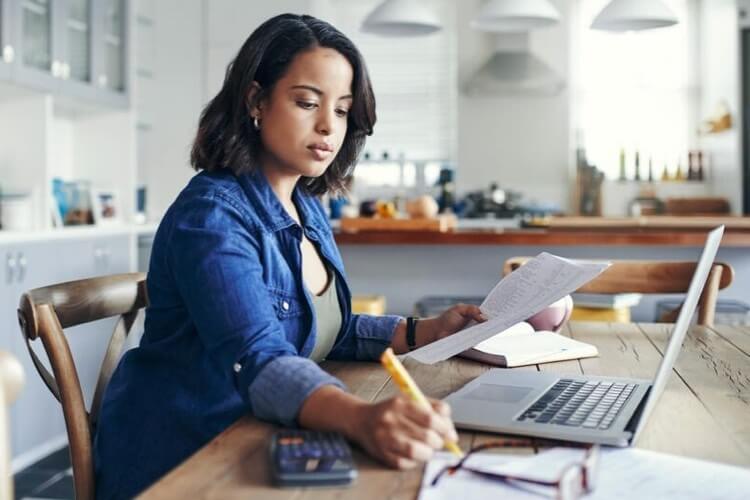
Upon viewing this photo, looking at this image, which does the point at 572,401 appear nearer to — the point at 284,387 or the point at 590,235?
the point at 284,387

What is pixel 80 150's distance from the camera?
15.3 ft

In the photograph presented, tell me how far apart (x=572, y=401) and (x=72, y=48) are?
11.6ft

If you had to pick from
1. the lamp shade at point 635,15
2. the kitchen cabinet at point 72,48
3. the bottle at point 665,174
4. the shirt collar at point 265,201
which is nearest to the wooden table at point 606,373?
the shirt collar at point 265,201

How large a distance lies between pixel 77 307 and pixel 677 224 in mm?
2679

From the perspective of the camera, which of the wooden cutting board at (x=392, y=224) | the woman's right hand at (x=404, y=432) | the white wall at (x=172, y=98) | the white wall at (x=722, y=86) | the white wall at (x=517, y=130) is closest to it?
the woman's right hand at (x=404, y=432)

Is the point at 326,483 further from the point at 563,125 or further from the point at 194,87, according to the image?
the point at 563,125

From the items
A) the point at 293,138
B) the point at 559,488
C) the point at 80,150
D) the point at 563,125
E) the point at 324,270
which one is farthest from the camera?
the point at 563,125

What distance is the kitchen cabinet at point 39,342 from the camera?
10.8 ft

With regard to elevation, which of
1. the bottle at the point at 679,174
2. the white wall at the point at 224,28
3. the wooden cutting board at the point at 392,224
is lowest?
the wooden cutting board at the point at 392,224

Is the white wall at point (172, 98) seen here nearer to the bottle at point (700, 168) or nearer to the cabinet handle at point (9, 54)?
the cabinet handle at point (9, 54)

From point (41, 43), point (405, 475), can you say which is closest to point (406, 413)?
point (405, 475)

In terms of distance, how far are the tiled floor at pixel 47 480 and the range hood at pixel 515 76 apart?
452cm

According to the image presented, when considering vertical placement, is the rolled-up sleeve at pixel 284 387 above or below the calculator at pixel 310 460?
above

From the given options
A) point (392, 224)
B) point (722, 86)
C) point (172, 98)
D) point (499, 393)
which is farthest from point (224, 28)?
point (499, 393)
